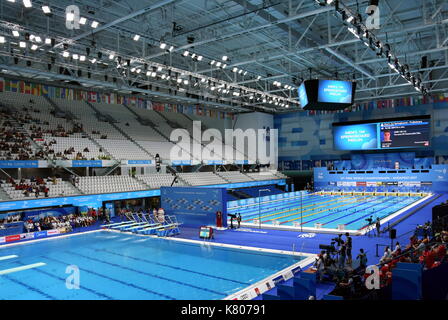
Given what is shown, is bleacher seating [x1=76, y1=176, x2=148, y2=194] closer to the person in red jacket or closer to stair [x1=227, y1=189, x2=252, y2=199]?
the person in red jacket

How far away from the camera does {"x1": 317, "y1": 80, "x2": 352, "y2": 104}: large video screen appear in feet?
52.2

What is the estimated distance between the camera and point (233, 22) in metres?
17.6

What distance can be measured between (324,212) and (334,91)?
11.1 m

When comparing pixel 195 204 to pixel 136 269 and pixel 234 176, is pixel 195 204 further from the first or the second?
pixel 234 176

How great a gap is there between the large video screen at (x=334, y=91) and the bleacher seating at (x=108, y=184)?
15.2 meters

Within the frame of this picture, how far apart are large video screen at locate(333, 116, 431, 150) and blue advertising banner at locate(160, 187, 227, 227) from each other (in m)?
22.1

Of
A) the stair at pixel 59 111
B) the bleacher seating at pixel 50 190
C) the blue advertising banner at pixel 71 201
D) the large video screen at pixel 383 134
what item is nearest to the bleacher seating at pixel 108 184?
the blue advertising banner at pixel 71 201

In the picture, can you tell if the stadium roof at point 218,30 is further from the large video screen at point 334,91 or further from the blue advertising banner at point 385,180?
the blue advertising banner at point 385,180

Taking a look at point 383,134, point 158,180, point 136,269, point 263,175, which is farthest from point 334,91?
point 263,175

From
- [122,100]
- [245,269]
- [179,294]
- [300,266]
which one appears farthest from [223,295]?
[122,100]

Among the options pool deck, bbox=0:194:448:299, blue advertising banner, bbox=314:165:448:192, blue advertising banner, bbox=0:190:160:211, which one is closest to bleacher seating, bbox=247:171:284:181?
blue advertising banner, bbox=314:165:448:192

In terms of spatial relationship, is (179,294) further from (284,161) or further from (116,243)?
(284,161)

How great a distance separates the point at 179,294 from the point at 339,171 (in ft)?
106

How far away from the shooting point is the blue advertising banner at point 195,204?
63.7ft
